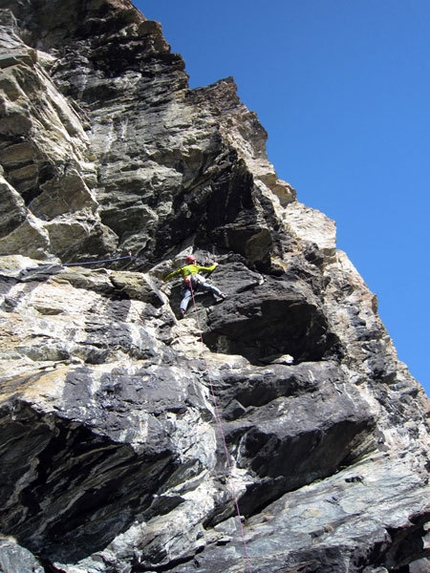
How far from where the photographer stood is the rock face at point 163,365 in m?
8.39

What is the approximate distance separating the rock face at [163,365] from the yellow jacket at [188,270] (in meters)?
0.36

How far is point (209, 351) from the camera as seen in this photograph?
42.0ft

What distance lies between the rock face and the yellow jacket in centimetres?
36

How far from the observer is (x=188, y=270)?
13.9m

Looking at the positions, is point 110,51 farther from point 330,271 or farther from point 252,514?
point 252,514

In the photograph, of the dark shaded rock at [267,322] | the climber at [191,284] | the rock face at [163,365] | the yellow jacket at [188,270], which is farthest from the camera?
the yellow jacket at [188,270]

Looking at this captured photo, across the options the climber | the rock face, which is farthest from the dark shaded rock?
the climber

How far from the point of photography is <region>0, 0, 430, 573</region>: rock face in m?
8.39

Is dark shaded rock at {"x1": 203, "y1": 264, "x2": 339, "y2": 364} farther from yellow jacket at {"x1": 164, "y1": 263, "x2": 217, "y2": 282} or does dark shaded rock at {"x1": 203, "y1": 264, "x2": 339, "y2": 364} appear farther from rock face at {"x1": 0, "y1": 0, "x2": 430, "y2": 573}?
yellow jacket at {"x1": 164, "y1": 263, "x2": 217, "y2": 282}

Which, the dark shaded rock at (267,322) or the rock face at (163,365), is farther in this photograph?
the dark shaded rock at (267,322)

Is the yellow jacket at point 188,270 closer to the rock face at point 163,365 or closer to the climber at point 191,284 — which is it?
the climber at point 191,284

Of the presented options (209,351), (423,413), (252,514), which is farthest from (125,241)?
(423,413)

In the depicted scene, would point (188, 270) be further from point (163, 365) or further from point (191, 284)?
point (163, 365)

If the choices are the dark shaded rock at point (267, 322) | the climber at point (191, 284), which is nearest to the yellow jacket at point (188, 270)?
the climber at point (191, 284)
